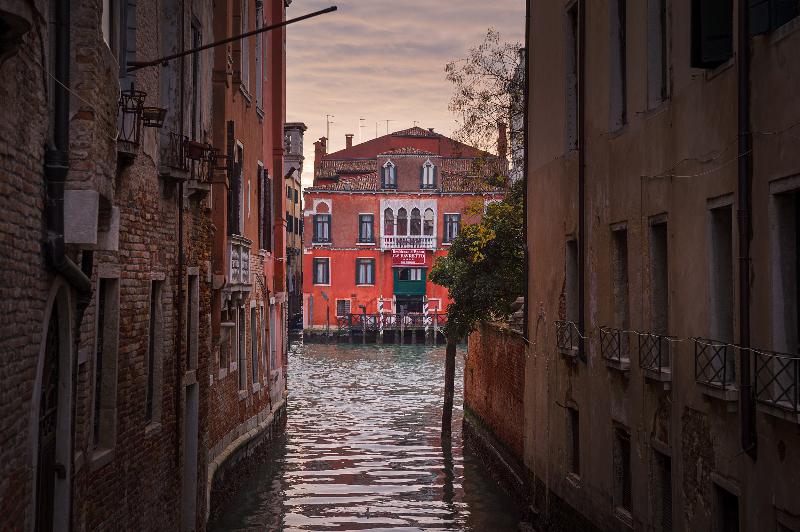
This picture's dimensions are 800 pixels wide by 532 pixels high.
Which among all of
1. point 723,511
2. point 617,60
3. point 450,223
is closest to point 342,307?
point 450,223

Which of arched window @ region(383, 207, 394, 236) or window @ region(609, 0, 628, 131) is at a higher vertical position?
arched window @ region(383, 207, 394, 236)

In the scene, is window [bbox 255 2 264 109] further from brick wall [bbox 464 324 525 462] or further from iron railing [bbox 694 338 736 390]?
iron railing [bbox 694 338 736 390]

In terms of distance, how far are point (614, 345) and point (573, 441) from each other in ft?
8.27

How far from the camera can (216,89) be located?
→ 53.9ft

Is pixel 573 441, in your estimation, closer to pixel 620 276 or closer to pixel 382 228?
pixel 620 276

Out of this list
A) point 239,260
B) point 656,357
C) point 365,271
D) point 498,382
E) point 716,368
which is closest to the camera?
point 716,368

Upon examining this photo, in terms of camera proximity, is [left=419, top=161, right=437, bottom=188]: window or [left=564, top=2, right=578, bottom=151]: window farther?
[left=419, top=161, right=437, bottom=188]: window

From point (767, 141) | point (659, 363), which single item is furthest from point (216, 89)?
point (767, 141)

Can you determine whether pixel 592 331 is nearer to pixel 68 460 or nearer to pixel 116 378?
pixel 116 378

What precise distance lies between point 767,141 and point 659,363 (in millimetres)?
2901

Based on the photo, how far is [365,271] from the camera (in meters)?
69.8

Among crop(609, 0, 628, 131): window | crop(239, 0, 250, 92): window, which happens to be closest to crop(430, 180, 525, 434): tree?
crop(239, 0, 250, 92): window

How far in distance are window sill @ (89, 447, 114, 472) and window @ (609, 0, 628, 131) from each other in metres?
5.71

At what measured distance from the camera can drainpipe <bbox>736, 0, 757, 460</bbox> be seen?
803 centimetres
